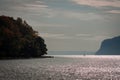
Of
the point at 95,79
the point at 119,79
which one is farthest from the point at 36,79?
the point at 119,79

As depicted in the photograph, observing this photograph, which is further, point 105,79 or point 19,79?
point 105,79

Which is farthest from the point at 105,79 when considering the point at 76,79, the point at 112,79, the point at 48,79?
the point at 48,79

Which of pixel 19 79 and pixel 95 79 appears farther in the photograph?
pixel 95 79

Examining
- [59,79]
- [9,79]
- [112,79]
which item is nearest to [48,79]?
[59,79]

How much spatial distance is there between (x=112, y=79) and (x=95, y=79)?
6.25m

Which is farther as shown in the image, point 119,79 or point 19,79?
point 119,79

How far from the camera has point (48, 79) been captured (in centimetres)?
11994

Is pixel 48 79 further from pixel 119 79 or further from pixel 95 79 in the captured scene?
pixel 119 79

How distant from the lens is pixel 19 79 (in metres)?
117

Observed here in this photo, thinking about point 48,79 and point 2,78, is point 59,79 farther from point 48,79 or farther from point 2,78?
point 2,78

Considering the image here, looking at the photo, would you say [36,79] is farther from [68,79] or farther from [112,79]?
[112,79]

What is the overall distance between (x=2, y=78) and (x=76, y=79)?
75.0 ft

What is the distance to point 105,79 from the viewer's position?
12675 cm

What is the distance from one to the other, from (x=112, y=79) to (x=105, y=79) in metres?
2.44
